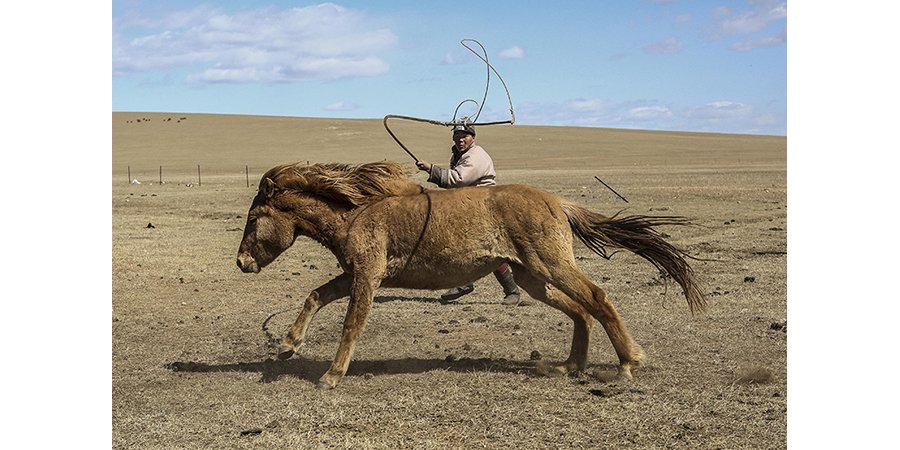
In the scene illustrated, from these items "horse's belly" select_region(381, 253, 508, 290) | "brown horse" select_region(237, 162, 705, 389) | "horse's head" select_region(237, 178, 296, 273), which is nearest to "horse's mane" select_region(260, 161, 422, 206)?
"brown horse" select_region(237, 162, 705, 389)

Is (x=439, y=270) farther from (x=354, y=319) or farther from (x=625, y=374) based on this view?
(x=625, y=374)

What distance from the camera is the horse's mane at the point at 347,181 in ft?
20.4

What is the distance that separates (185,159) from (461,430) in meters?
67.9

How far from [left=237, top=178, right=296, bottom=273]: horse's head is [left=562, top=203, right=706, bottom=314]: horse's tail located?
2.53 meters

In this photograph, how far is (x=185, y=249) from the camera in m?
13.3

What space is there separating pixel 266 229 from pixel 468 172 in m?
2.01

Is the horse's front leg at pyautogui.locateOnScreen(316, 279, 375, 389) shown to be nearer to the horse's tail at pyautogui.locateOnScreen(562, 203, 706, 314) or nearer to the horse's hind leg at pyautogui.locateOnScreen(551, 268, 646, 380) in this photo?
the horse's hind leg at pyautogui.locateOnScreen(551, 268, 646, 380)

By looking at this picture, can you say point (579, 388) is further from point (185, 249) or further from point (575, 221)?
point (185, 249)

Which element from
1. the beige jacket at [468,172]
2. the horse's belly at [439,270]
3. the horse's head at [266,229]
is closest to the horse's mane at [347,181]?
the horse's head at [266,229]

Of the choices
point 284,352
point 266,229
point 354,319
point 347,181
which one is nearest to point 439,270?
point 354,319

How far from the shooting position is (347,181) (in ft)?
20.6

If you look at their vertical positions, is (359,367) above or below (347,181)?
below

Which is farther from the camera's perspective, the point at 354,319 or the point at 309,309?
the point at 309,309

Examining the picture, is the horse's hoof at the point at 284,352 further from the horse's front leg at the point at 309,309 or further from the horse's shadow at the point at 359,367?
the horse's shadow at the point at 359,367
